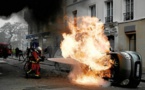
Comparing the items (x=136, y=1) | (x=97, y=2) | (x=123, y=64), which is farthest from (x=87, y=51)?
(x=97, y=2)

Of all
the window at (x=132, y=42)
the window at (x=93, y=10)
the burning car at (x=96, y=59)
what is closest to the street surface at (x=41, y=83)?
the burning car at (x=96, y=59)

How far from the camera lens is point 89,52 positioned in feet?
37.6

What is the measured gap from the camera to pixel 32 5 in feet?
57.5

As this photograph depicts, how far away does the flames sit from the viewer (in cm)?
1121

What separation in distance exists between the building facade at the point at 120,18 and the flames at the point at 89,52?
7.55 m

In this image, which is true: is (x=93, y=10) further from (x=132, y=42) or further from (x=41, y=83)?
(x=41, y=83)

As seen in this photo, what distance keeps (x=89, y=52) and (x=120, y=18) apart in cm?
1211

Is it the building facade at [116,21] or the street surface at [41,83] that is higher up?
the building facade at [116,21]

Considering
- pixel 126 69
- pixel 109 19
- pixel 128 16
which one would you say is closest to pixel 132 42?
pixel 128 16

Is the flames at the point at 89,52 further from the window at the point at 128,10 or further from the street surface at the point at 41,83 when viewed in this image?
the window at the point at 128,10

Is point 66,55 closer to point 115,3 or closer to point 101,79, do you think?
point 101,79

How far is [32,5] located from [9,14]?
177cm

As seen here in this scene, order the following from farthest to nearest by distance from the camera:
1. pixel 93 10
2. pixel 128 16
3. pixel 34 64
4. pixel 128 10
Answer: pixel 93 10
pixel 128 10
pixel 128 16
pixel 34 64

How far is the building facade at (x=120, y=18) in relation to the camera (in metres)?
20.8
